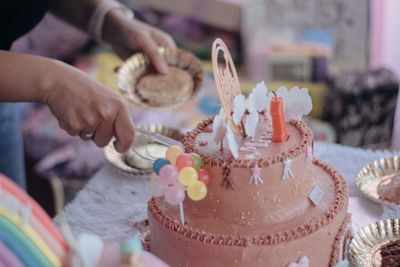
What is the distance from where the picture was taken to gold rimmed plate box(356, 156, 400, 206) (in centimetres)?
127

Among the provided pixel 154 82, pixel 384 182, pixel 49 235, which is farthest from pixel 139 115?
pixel 49 235

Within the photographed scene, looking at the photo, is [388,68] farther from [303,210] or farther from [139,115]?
[303,210]

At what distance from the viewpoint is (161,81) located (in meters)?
1.52

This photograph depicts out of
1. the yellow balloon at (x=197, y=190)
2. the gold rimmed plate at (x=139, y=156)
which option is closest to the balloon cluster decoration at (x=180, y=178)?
the yellow balloon at (x=197, y=190)

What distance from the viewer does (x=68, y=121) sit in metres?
1.08

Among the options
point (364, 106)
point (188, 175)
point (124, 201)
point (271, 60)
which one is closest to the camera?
point (188, 175)

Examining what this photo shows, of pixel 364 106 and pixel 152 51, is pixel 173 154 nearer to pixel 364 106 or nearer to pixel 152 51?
pixel 152 51

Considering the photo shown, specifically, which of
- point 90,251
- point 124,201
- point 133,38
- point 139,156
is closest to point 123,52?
point 133,38

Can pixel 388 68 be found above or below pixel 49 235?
below

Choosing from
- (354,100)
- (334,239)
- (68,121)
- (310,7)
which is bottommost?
(354,100)

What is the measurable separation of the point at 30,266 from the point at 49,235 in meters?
0.04

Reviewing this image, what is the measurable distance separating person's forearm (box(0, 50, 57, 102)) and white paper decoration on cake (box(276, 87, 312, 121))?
1.18 ft

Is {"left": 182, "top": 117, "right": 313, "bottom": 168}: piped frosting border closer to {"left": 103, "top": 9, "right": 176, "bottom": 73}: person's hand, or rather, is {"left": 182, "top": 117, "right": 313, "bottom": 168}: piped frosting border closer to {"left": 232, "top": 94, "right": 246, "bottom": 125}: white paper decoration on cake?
{"left": 232, "top": 94, "right": 246, "bottom": 125}: white paper decoration on cake

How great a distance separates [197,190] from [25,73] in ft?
1.10
